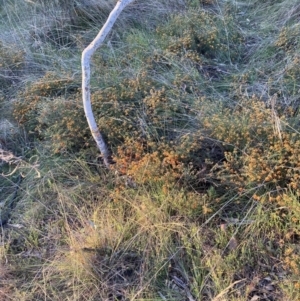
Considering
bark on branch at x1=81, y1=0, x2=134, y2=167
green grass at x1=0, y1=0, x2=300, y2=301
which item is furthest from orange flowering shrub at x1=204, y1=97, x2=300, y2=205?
bark on branch at x1=81, y1=0, x2=134, y2=167

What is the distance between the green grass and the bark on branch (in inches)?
4.0

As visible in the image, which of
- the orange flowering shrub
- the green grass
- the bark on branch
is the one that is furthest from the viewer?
the bark on branch

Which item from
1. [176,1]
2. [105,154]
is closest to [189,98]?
[105,154]

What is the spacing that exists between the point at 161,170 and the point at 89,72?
2.34ft

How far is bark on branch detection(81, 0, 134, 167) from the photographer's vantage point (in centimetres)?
281

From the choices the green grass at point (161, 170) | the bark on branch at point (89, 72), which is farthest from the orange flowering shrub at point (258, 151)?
the bark on branch at point (89, 72)

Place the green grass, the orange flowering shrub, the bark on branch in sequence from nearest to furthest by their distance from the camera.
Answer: the green grass, the orange flowering shrub, the bark on branch

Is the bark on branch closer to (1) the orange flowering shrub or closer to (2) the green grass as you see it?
(2) the green grass

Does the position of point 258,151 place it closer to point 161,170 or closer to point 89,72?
point 161,170

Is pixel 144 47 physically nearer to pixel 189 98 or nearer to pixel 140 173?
pixel 189 98

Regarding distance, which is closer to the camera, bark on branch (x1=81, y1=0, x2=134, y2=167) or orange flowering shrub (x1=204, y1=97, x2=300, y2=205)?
orange flowering shrub (x1=204, y1=97, x2=300, y2=205)

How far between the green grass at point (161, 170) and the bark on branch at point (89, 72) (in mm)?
103

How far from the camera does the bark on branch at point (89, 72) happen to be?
281cm

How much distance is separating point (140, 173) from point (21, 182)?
3.06ft
